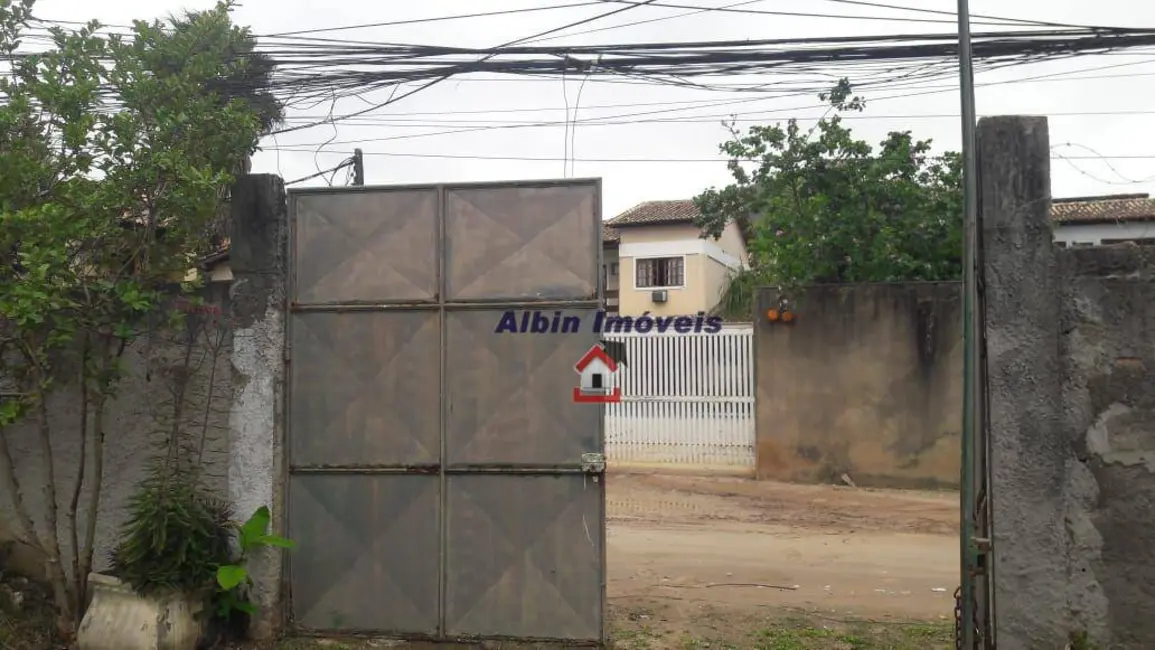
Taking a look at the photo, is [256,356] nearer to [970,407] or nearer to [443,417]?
[443,417]

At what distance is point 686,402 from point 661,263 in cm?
1455

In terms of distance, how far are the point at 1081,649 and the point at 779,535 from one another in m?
3.91

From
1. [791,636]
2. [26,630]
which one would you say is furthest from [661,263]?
[26,630]

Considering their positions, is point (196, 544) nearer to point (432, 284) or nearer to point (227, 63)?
point (432, 284)

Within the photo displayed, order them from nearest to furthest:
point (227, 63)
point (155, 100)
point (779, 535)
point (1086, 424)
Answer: point (1086, 424)
point (155, 100)
point (227, 63)
point (779, 535)

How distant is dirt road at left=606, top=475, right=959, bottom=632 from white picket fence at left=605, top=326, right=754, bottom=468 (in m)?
0.71

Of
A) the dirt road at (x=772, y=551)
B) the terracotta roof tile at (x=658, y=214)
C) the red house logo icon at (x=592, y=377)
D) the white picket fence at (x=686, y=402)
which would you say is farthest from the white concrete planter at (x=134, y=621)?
the terracotta roof tile at (x=658, y=214)

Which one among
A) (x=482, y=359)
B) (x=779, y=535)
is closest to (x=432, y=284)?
(x=482, y=359)

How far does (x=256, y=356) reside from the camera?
4543mm

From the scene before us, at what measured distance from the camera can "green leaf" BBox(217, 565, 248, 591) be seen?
13.5ft

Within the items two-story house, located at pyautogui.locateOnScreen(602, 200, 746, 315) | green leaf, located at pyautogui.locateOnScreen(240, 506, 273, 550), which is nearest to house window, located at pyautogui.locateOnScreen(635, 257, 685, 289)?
two-story house, located at pyautogui.locateOnScreen(602, 200, 746, 315)

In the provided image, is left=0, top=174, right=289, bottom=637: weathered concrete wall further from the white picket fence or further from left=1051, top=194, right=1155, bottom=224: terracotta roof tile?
left=1051, top=194, right=1155, bottom=224: terracotta roof tile

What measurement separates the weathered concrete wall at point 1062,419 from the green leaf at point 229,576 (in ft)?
11.9

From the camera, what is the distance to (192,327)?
4605 millimetres
